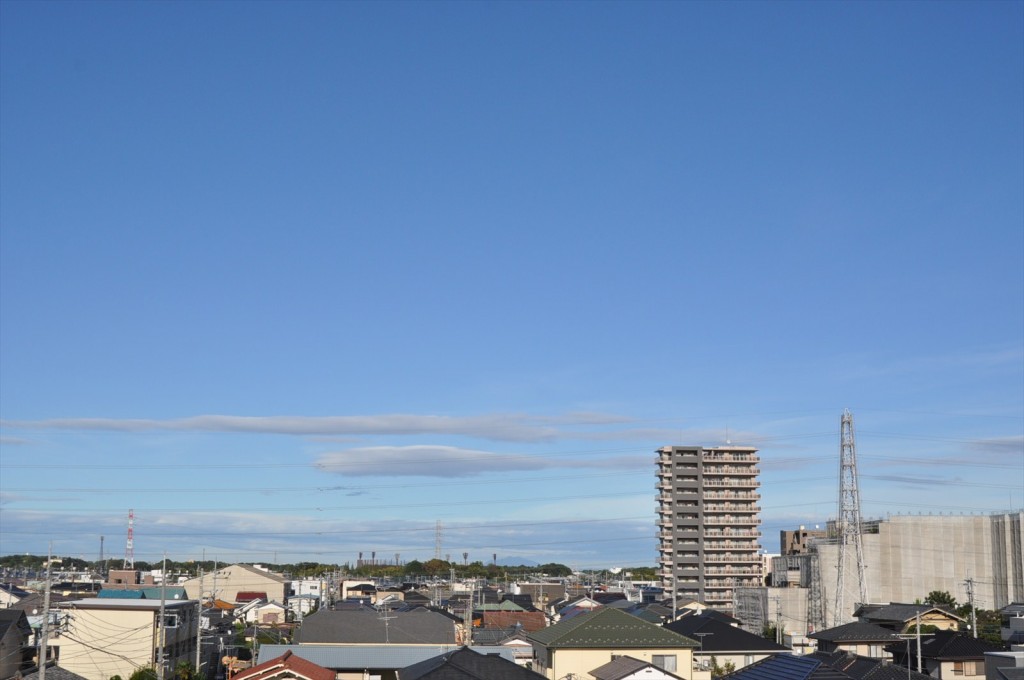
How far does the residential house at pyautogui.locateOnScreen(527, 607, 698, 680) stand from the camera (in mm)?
43750

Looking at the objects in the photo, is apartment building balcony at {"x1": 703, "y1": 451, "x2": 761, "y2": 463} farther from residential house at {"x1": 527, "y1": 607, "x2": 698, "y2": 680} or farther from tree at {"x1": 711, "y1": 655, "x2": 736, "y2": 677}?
residential house at {"x1": 527, "y1": 607, "x2": 698, "y2": 680}

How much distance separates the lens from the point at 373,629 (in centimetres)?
5191

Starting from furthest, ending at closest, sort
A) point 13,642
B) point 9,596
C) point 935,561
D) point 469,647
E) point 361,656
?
point 935,561
point 9,596
point 13,642
point 361,656
point 469,647

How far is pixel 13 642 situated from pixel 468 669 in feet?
100

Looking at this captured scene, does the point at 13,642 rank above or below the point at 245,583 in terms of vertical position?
above

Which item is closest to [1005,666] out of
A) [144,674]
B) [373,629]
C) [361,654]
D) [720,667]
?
[720,667]

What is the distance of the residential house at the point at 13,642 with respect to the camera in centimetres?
4838

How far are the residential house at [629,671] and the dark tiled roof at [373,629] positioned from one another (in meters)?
12.3

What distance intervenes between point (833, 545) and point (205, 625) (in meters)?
51.6

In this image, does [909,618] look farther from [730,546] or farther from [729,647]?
[730,546]

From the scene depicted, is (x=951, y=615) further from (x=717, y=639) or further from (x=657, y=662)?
(x=657, y=662)

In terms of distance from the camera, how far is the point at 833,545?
8681cm

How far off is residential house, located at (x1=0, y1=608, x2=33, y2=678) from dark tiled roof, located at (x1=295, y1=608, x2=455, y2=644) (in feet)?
44.6

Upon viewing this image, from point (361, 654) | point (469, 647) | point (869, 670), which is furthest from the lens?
point (361, 654)
